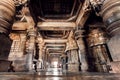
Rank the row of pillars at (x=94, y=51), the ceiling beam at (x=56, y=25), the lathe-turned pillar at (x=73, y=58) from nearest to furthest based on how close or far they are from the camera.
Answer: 1. the row of pillars at (x=94, y=51)
2. the ceiling beam at (x=56, y=25)
3. the lathe-turned pillar at (x=73, y=58)

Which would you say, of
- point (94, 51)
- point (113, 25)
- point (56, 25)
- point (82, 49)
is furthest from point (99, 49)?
point (113, 25)

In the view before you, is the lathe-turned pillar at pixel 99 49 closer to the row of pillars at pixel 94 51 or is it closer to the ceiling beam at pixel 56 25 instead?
the row of pillars at pixel 94 51

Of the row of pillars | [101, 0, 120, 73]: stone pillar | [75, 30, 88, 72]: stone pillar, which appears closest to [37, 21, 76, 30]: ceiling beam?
the row of pillars

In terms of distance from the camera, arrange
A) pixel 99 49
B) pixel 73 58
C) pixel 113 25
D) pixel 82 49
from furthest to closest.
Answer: pixel 73 58
pixel 99 49
pixel 82 49
pixel 113 25

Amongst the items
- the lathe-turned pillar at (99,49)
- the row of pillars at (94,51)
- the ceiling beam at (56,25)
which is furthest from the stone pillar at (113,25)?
the ceiling beam at (56,25)

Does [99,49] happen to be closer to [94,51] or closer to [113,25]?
[94,51]

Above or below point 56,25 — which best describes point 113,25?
below

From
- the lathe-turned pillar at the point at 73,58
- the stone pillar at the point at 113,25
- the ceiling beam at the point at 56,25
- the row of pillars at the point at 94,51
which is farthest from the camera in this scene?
the lathe-turned pillar at the point at 73,58

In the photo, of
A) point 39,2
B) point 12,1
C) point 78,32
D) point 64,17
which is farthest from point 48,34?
point 12,1

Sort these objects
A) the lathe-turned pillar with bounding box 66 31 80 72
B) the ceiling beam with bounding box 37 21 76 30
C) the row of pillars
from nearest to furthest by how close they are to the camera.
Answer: the row of pillars → the ceiling beam with bounding box 37 21 76 30 → the lathe-turned pillar with bounding box 66 31 80 72

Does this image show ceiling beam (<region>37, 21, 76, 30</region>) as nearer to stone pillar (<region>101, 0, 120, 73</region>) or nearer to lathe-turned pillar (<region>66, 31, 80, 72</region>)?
lathe-turned pillar (<region>66, 31, 80, 72</region>)

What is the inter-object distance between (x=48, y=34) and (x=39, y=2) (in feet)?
16.4

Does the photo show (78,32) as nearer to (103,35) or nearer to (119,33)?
(103,35)

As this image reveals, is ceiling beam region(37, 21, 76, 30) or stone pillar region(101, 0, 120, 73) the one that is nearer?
stone pillar region(101, 0, 120, 73)
